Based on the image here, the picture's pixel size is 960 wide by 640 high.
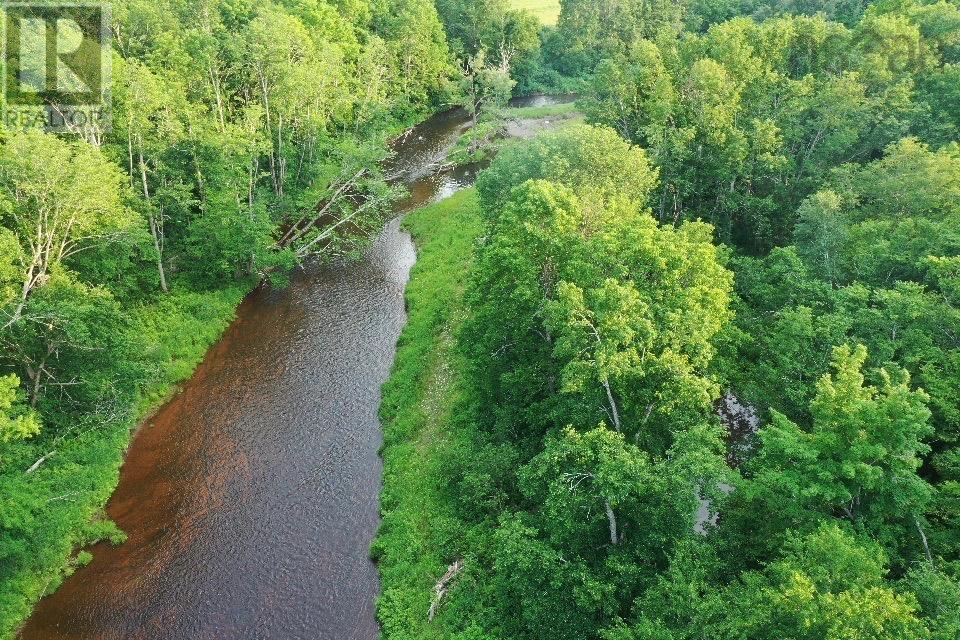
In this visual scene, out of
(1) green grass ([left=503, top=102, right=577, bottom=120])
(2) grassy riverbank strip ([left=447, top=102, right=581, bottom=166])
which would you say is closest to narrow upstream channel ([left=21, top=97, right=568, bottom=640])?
(2) grassy riverbank strip ([left=447, top=102, right=581, bottom=166])

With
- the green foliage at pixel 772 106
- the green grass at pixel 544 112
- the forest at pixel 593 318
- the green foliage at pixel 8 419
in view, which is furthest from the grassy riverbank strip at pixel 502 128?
the green foliage at pixel 8 419

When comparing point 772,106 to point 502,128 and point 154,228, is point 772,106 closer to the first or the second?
point 502,128

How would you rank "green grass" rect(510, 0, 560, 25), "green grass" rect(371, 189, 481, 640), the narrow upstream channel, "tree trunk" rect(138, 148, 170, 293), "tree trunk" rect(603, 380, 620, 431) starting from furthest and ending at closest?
"green grass" rect(510, 0, 560, 25) < "tree trunk" rect(138, 148, 170, 293) < "green grass" rect(371, 189, 481, 640) < the narrow upstream channel < "tree trunk" rect(603, 380, 620, 431)

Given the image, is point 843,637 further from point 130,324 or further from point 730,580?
point 130,324

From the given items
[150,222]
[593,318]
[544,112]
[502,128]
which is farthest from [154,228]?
[544,112]

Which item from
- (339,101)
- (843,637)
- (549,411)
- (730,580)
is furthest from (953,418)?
(339,101)

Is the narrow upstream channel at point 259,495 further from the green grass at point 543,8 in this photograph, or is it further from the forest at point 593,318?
the green grass at point 543,8

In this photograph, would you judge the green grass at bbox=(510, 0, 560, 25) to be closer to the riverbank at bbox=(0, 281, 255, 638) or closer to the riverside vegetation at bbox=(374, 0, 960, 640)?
the riverside vegetation at bbox=(374, 0, 960, 640)
